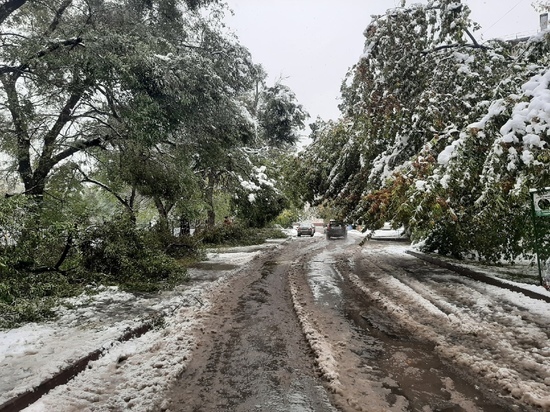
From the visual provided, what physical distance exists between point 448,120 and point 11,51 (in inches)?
415

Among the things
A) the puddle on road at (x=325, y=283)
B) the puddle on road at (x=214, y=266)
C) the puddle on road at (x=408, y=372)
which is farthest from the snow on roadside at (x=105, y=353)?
the puddle on road at (x=214, y=266)

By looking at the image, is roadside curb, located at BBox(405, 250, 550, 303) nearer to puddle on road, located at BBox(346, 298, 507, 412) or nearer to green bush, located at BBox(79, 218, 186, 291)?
puddle on road, located at BBox(346, 298, 507, 412)

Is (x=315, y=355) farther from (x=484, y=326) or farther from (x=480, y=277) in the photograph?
(x=480, y=277)

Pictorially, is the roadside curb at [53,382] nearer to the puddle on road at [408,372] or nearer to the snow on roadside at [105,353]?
the snow on roadside at [105,353]

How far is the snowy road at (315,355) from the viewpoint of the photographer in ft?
10.9

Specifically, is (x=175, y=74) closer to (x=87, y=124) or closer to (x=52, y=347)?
(x=87, y=124)

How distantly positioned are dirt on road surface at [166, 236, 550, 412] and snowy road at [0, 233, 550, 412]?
2cm

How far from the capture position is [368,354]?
172 inches

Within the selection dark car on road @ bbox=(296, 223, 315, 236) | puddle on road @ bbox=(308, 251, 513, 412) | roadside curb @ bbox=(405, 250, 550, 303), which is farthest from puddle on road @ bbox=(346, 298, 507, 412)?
dark car on road @ bbox=(296, 223, 315, 236)

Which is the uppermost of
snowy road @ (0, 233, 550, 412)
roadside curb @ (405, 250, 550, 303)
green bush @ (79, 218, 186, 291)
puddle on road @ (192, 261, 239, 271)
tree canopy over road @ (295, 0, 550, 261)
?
tree canopy over road @ (295, 0, 550, 261)

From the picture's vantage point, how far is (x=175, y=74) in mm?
8922

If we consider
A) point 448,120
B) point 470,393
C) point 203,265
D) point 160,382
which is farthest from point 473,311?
point 203,265

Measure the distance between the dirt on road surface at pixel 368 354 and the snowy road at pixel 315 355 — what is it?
17 mm

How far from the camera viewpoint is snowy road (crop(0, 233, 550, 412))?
3332 mm
